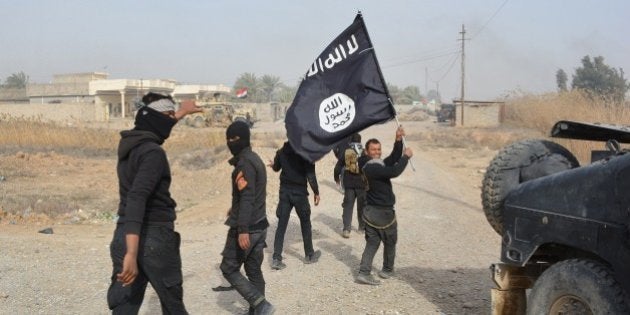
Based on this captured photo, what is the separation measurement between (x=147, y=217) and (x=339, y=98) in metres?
2.83

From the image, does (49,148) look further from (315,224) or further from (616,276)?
(616,276)

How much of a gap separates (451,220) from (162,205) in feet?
24.4

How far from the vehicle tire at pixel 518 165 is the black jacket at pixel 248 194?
1.77 metres

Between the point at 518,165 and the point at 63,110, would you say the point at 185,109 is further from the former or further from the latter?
the point at 63,110

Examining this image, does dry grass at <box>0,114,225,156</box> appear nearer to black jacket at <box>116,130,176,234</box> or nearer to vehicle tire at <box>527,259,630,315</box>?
black jacket at <box>116,130,176,234</box>

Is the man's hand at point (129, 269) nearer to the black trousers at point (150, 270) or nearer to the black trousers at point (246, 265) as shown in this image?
the black trousers at point (150, 270)

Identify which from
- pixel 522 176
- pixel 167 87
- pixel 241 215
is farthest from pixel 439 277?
pixel 167 87

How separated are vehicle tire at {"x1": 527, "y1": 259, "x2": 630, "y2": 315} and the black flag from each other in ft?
7.97

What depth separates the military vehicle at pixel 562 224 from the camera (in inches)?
121

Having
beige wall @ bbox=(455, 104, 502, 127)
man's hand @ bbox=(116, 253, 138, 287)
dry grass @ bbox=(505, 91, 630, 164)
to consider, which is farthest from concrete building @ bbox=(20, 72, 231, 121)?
man's hand @ bbox=(116, 253, 138, 287)

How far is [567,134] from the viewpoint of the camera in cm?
419

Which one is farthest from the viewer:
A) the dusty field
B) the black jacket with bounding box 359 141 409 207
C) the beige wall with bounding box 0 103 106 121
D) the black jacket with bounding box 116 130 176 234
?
the beige wall with bounding box 0 103 106 121

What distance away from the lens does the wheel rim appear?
3219 millimetres

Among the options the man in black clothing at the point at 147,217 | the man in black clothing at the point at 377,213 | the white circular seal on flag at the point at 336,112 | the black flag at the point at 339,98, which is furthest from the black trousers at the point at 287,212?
the man in black clothing at the point at 147,217
